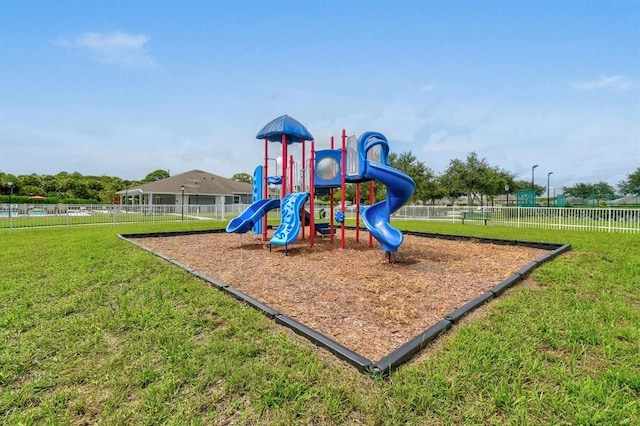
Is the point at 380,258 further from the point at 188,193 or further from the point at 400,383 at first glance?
the point at 188,193

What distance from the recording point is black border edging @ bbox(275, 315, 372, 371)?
2.58 m

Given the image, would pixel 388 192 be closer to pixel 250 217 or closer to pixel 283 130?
pixel 283 130

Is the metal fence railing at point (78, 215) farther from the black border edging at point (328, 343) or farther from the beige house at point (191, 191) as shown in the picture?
the black border edging at point (328, 343)

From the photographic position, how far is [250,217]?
8.59m

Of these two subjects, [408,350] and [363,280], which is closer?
[408,350]

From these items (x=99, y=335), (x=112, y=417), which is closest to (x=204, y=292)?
(x=99, y=335)

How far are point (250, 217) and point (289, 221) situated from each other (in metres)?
1.22

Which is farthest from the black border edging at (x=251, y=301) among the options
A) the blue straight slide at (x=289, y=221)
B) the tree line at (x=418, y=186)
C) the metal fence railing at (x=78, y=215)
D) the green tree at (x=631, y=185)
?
the green tree at (x=631, y=185)

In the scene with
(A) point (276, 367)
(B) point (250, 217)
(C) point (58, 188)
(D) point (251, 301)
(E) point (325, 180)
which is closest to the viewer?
(A) point (276, 367)

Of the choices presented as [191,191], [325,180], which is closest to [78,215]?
[325,180]

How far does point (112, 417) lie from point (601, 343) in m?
4.04

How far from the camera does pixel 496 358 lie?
2693 mm

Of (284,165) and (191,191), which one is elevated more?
(191,191)

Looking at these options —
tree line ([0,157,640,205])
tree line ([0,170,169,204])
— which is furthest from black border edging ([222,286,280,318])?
tree line ([0,170,169,204])
